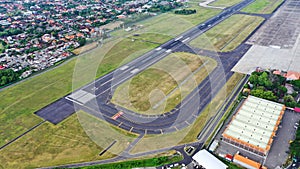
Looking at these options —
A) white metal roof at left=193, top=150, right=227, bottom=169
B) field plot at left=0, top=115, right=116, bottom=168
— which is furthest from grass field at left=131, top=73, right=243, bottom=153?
field plot at left=0, top=115, right=116, bottom=168

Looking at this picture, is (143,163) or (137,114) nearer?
(143,163)

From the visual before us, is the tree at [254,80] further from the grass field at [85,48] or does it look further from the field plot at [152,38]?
the grass field at [85,48]

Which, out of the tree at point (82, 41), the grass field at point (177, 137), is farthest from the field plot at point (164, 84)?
the tree at point (82, 41)

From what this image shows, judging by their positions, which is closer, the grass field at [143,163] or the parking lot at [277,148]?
the parking lot at [277,148]

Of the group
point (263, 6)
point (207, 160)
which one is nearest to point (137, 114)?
point (207, 160)

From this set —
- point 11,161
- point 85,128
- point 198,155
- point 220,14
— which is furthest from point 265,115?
point 220,14

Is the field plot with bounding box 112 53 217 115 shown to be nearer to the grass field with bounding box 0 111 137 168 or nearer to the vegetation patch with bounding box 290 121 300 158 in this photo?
the grass field with bounding box 0 111 137 168

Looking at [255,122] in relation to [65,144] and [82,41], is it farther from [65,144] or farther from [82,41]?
[82,41]
